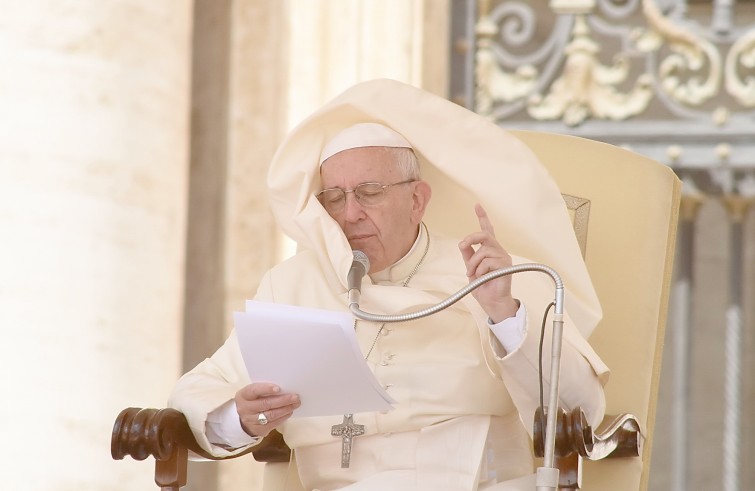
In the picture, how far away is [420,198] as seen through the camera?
2947 millimetres

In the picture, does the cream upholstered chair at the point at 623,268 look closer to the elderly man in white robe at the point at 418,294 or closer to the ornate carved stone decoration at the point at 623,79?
the elderly man in white robe at the point at 418,294

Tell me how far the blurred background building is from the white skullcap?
4.21 feet

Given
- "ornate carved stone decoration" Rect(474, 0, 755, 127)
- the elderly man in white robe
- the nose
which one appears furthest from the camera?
"ornate carved stone decoration" Rect(474, 0, 755, 127)

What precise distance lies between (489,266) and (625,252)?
2.59ft

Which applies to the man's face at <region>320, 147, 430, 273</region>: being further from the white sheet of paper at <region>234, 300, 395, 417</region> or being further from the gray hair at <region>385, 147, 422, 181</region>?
the white sheet of paper at <region>234, 300, 395, 417</region>

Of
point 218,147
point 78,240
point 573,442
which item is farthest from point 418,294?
point 218,147

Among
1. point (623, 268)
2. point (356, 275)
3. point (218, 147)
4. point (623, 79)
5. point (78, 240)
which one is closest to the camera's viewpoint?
point (356, 275)

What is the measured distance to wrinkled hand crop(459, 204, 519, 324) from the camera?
7.82ft

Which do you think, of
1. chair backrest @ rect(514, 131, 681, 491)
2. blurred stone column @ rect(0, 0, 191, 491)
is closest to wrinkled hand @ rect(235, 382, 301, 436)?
chair backrest @ rect(514, 131, 681, 491)

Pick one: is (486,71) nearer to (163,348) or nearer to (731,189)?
(731,189)

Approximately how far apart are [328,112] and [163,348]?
4.72ft

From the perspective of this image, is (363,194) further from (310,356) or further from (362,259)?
(310,356)

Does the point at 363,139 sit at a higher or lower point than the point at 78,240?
higher

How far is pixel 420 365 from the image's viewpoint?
2.77 metres
